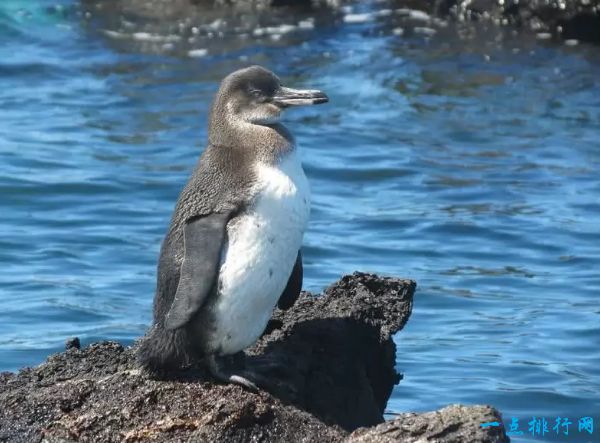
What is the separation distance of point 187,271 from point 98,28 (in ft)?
40.5

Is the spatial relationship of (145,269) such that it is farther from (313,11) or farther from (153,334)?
(313,11)

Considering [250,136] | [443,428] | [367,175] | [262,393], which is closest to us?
[443,428]

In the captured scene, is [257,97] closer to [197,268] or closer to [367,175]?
[197,268]

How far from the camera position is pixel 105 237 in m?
11.6

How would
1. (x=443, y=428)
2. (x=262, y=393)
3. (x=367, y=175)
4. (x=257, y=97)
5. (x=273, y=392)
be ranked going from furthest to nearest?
(x=367, y=175), (x=257, y=97), (x=273, y=392), (x=262, y=393), (x=443, y=428)

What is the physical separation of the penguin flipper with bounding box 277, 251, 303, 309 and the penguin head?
676mm

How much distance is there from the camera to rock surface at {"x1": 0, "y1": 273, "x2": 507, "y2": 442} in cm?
577

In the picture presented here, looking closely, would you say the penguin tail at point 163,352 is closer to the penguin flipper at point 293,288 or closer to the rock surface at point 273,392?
the rock surface at point 273,392

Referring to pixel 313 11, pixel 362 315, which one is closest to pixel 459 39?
pixel 313 11

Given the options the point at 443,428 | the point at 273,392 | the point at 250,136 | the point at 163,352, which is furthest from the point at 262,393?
the point at 250,136

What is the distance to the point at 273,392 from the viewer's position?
6.09 metres

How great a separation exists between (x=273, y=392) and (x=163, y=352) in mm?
504

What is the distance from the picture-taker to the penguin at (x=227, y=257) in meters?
6.15

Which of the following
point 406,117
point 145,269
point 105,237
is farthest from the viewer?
point 406,117
